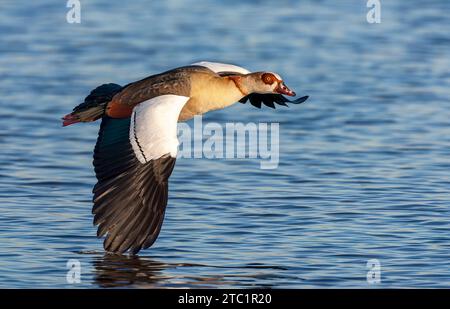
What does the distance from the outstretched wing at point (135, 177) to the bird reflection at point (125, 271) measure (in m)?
0.30

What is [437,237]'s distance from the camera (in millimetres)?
10734

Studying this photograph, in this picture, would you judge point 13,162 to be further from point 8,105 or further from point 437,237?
point 437,237

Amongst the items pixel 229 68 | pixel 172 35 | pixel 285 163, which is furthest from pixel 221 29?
pixel 229 68

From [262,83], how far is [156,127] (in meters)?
1.75

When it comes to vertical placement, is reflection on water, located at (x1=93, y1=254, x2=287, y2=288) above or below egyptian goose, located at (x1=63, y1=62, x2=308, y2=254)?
below

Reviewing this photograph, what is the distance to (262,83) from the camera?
37.4 ft

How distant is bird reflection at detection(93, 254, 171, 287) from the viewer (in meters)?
9.55

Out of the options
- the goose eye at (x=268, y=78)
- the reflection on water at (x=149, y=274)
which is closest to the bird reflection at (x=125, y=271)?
the reflection on water at (x=149, y=274)

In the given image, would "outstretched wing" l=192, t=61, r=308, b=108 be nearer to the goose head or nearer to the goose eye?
the goose head

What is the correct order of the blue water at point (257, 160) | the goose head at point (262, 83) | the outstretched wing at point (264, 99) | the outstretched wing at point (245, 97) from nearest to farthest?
the blue water at point (257, 160), the goose head at point (262, 83), the outstretched wing at point (245, 97), the outstretched wing at point (264, 99)

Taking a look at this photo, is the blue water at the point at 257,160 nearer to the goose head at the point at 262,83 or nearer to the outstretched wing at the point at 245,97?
the outstretched wing at the point at 245,97

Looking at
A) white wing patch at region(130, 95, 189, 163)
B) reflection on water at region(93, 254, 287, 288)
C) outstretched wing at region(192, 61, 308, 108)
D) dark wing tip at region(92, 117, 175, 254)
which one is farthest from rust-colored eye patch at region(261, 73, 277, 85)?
reflection on water at region(93, 254, 287, 288)

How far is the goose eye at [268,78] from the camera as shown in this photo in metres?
11.4

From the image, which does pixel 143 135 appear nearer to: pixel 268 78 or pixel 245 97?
pixel 268 78
